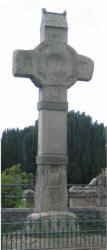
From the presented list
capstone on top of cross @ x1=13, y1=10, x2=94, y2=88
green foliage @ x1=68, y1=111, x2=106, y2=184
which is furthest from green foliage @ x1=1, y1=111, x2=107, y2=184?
capstone on top of cross @ x1=13, y1=10, x2=94, y2=88

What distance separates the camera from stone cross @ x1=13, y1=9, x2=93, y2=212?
7.85 meters

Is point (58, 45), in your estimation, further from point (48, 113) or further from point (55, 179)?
point (55, 179)

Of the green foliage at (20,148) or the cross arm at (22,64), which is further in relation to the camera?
the green foliage at (20,148)

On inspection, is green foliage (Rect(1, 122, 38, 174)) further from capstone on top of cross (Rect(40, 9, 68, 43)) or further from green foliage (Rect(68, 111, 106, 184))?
capstone on top of cross (Rect(40, 9, 68, 43))

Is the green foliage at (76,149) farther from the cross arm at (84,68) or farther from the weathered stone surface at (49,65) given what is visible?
the weathered stone surface at (49,65)

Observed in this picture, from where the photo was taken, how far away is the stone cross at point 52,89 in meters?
7.85

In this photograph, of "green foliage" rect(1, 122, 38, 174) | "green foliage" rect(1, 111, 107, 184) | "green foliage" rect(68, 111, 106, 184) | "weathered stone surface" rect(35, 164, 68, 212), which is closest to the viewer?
"weathered stone surface" rect(35, 164, 68, 212)

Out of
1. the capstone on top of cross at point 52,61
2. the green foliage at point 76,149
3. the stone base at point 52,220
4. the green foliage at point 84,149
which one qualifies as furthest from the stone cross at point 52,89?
the green foliage at point 84,149

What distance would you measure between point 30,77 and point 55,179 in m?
2.41

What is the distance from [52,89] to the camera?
8242 millimetres

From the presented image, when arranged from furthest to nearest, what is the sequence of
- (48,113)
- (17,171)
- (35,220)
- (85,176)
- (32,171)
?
(32,171) → (85,176) → (17,171) → (48,113) → (35,220)

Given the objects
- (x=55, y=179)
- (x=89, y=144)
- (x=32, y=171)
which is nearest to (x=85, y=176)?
(x=89, y=144)

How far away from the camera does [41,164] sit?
792cm

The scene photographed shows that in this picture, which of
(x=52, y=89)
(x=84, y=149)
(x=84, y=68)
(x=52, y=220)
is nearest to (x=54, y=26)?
(x=84, y=68)
